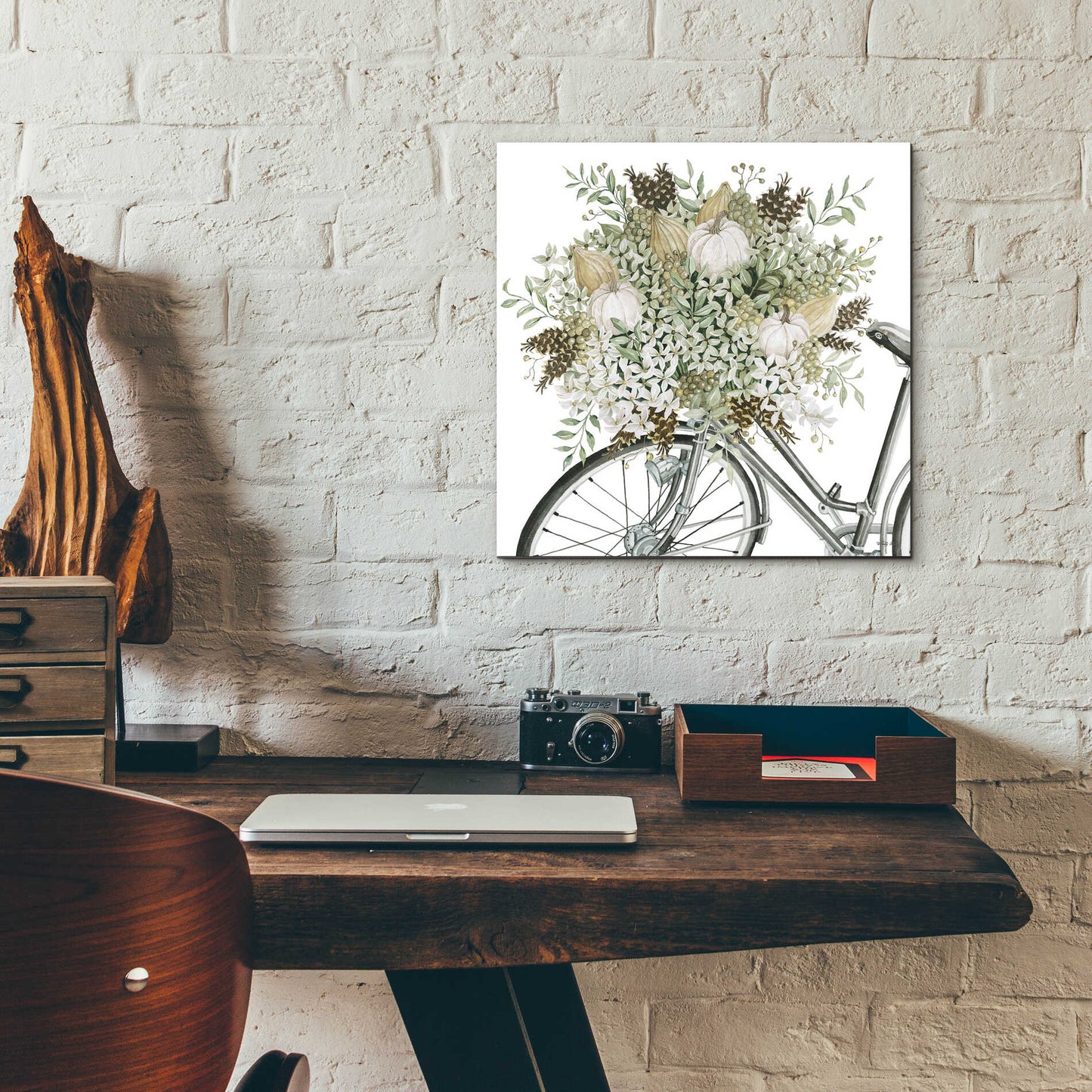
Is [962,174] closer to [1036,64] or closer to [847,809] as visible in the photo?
[1036,64]

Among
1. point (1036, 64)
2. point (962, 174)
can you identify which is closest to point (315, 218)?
point (962, 174)

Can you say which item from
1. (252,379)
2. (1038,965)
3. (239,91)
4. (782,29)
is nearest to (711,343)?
(782,29)

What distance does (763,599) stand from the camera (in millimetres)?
1138

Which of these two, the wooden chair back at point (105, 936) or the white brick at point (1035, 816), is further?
the white brick at point (1035, 816)

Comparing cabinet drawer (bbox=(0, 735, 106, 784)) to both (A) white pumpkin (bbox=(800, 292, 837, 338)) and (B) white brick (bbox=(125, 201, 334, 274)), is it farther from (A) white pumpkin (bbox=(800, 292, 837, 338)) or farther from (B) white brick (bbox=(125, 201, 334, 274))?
(A) white pumpkin (bbox=(800, 292, 837, 338))

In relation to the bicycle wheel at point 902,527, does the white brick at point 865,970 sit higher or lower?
lower

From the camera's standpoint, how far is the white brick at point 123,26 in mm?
1142

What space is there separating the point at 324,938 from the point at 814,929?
419 mm

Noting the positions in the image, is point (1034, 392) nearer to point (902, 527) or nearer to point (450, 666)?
point (902, 527)

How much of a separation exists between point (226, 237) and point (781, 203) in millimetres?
775

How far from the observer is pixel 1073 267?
3.68 ft

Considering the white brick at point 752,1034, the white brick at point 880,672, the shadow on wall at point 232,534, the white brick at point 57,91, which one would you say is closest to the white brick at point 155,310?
the shadow on wall at point 232,534

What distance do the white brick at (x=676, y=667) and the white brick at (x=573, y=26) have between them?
0.81m

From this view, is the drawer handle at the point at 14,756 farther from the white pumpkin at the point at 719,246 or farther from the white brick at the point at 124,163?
the white pumpkin at the point at 719,246
